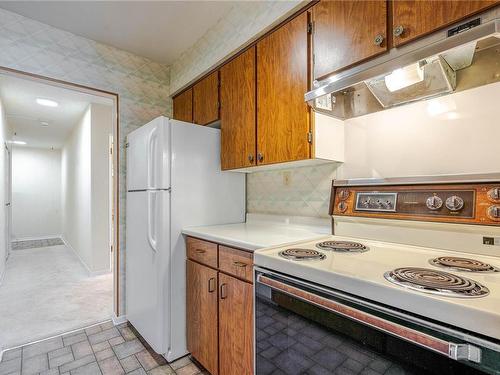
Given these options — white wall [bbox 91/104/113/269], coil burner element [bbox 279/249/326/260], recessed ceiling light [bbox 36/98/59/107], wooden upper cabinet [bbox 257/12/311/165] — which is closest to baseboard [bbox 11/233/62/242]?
white wall [bbox 91/104/113/269]

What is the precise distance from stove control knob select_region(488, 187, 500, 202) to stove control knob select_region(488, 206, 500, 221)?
1.3 inches

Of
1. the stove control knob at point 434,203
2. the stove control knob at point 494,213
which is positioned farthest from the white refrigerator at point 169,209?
the stove control knob at point 494,213

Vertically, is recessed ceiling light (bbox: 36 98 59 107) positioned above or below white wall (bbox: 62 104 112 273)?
above

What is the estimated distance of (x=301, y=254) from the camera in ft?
3.53

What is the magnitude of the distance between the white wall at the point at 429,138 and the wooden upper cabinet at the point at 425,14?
35 centimetres

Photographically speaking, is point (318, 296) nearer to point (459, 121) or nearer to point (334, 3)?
point (459, 121)

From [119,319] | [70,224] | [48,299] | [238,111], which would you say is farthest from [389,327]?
[70,224]

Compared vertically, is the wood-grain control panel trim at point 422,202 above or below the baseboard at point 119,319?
above

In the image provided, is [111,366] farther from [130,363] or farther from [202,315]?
[202,315]

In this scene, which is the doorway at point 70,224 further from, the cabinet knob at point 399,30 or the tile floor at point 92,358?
the cabinet knob at point 399,30

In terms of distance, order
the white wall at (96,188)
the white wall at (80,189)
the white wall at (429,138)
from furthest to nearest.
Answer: the white wall at (80,189)
the white wall at (96,188)
the white wall at (429,138)

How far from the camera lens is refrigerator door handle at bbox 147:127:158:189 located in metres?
1.86

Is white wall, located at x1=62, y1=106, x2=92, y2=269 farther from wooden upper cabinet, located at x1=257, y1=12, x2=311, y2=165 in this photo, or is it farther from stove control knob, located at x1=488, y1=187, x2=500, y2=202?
stove control knob, located at x1=488, y1=187, x2=500, y2=202

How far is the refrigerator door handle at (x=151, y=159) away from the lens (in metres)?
1.86
